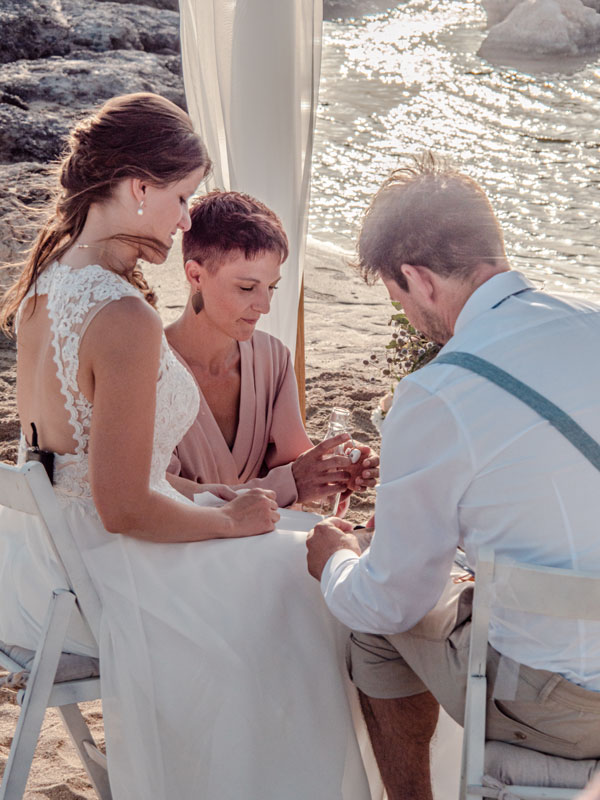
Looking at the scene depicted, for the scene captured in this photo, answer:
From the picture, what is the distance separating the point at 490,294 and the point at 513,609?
0.54 meters

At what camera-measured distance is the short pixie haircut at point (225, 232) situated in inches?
99.7

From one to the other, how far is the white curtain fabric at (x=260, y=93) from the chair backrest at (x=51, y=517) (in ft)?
4.93

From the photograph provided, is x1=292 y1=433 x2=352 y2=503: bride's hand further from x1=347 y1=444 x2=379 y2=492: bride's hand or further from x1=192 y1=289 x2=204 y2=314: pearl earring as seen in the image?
x1=192 y1=289 x2=204 y2=314: pearl earring

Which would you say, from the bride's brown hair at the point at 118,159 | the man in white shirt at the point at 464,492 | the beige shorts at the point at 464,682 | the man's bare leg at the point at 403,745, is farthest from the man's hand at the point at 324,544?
the bride's brown hair at the point at 118,159

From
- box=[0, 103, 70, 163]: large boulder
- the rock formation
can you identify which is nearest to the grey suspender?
the rock formation

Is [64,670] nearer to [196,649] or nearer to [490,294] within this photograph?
[196,649]

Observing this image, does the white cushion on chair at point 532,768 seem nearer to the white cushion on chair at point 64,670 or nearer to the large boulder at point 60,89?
the white cushion on chair at point 64,670

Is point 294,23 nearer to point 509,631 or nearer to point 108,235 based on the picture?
point 108,235

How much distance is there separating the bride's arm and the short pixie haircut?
667mm

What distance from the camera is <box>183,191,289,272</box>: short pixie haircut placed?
2533 mm

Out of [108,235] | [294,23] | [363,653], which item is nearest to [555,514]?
[363,653]

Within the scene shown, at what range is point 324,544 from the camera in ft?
6.43

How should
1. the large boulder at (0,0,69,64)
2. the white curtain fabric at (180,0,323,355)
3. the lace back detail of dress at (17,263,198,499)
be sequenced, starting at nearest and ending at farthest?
the lace back detail of dress at (17,263,198,499) → the white curtain fabric at (180,0,323,355) → the large boulder at (0,0,69,64)

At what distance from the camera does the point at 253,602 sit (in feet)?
6.32
